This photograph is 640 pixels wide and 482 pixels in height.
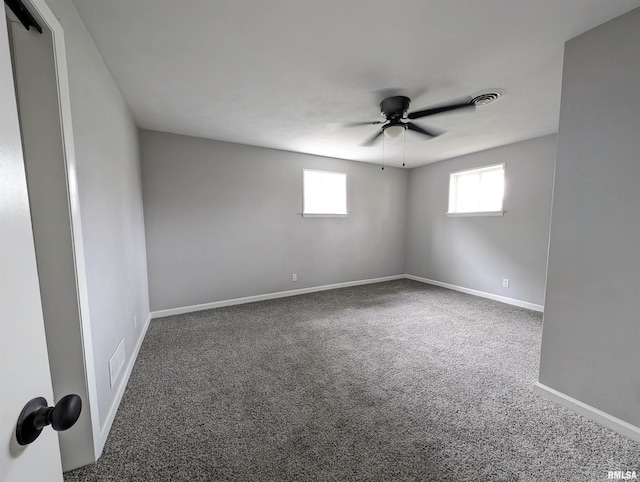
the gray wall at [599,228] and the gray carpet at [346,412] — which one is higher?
the gray wall at [599,228]

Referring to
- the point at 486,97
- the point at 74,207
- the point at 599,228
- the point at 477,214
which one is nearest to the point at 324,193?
the point at 477,214

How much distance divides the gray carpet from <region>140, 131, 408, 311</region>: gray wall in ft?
2.91

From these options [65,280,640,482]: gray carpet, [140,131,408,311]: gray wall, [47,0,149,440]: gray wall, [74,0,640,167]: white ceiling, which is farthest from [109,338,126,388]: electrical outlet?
[74,0,640,167]: white ceiling

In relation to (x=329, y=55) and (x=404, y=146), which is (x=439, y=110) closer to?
(x=329, y=55)

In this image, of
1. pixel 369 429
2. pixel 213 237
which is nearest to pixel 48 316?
pixel 369 429

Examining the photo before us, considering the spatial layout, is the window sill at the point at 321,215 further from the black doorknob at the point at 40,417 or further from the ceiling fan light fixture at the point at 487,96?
the black doorknob at the point at 40,417

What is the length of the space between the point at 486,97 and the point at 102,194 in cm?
326

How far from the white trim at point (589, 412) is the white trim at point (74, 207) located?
290cm

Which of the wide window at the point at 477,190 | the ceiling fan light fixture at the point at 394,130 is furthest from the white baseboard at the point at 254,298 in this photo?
the ceiling fan light fixture at the point at 394,130

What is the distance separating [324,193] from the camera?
184 inches

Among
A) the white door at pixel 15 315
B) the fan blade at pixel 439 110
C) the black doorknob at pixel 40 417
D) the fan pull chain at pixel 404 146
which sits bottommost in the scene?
the black doorknob at pixel 40 417

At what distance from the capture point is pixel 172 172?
11.2 ft

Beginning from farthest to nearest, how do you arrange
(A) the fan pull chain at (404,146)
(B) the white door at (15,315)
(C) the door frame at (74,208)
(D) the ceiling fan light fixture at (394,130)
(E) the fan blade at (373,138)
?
1. (A) the fan pull chain at (404,146)
2. (E) the fan blade at (373,138)
3. (D) the ceiling fan light fixture at (394,130)
4. (C) the door frame at (74,208)
5. (B) the white door at (15,315)

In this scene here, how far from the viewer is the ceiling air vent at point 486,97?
235cm
